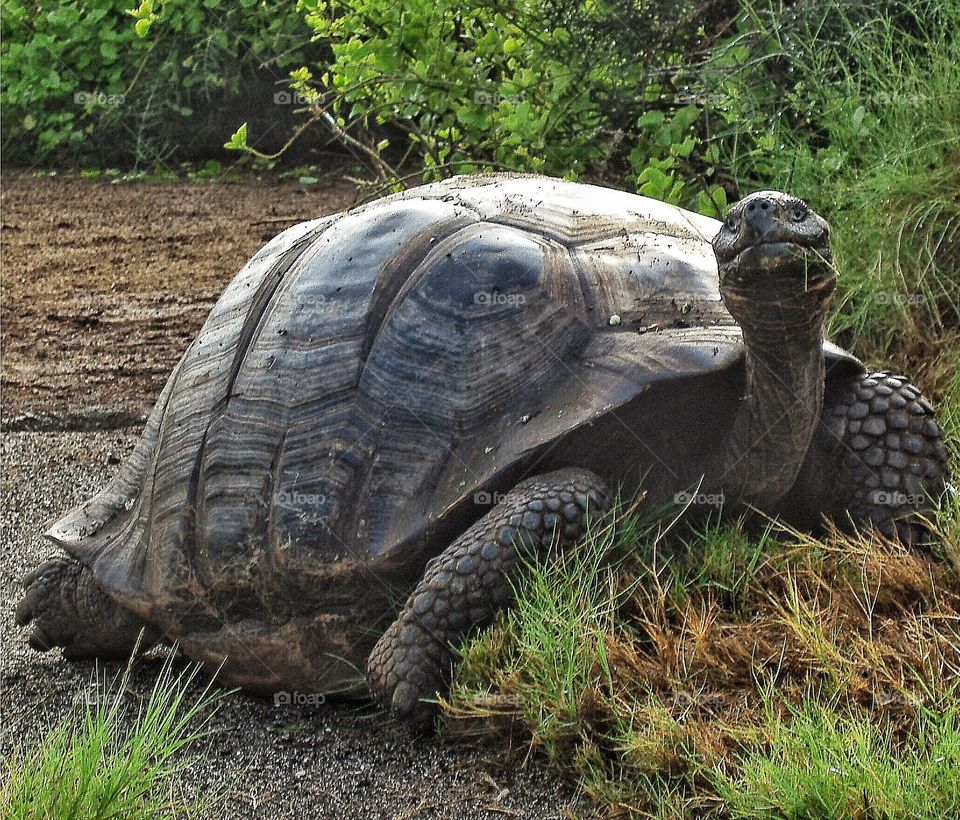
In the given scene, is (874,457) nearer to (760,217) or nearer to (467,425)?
(760,217)

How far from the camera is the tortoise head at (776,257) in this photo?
9.41ft

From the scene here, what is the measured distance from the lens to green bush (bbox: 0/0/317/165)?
36.1 feet

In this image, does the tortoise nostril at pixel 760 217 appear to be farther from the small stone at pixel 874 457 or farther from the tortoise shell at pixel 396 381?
the small stone at pixel 874 457

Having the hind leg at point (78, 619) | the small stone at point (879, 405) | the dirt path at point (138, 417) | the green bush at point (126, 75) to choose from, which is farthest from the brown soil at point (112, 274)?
the small stone at point (879, 405)

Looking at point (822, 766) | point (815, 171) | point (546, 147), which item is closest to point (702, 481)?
point (822, 766)

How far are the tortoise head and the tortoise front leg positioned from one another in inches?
23.8

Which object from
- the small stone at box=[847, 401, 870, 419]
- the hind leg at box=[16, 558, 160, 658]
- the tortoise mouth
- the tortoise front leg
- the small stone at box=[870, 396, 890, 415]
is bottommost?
the hind leg at box=[16, 558, 160, 658]

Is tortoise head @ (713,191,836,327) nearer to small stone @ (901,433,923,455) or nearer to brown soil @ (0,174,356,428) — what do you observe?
small stone @ (901,433,923,455)

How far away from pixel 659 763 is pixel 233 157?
981 cm

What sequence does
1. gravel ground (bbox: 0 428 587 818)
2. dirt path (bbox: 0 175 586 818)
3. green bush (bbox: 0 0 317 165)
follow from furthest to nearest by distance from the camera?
green bush (bbox: 0 0 317 165)
dirt path (bbox: 0 175 586 818)
gravel ground (bbox: 0 428 587 818)

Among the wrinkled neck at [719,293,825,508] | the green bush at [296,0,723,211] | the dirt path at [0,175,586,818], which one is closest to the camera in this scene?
the dirt path at [0,175,586,818]

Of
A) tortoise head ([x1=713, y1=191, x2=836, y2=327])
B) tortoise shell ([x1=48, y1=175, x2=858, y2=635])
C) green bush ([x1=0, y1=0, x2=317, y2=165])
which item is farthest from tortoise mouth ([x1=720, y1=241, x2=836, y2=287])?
green bush ([x1=0, y1=0, x2=317, y2=165])

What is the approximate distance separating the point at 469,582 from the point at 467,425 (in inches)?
16.1

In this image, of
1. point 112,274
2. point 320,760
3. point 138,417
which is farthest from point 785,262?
point 112,274
